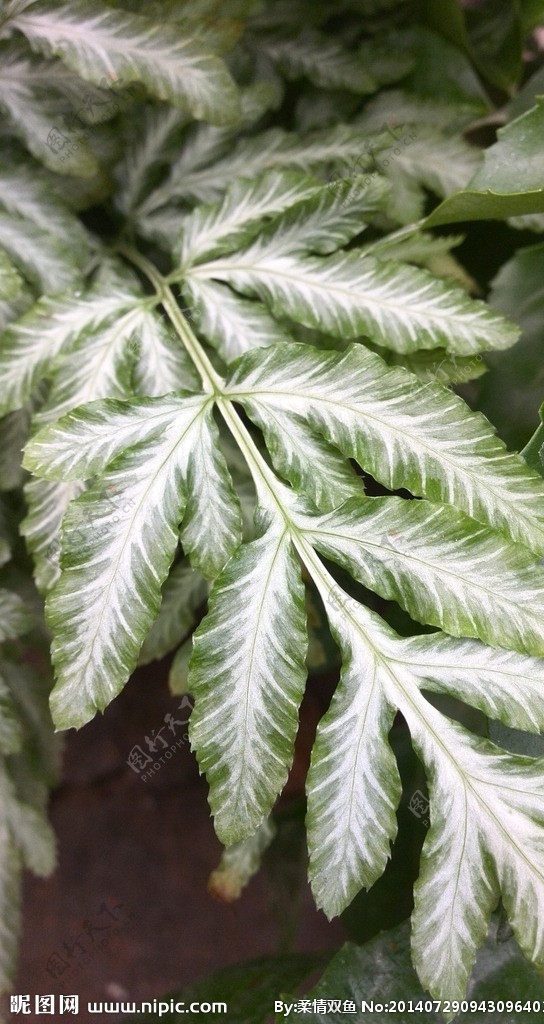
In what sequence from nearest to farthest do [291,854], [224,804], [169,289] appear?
[224,804], [169,289], [291,854]

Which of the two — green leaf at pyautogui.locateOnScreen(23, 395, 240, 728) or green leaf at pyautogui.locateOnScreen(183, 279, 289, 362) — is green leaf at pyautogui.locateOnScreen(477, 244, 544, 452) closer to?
green leaf at pyautogui.locateOnScreen(183, 279, 289, 362)

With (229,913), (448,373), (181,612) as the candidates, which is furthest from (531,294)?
(229,913)

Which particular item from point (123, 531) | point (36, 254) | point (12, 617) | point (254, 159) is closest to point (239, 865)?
point (12, 617)

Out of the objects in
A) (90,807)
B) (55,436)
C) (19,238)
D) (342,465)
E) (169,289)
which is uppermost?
(19,238)

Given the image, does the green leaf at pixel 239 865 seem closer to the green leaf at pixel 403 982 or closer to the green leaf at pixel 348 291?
the green leaf at pixel 403 982

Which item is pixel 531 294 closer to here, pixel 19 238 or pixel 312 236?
pixel 312 236

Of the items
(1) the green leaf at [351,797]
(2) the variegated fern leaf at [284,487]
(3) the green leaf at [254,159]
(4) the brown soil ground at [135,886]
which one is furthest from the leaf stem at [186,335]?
(4) the brown soil ground at [135,886]

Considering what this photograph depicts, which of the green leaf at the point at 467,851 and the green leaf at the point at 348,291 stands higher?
the green leaf at the point at 348,291
